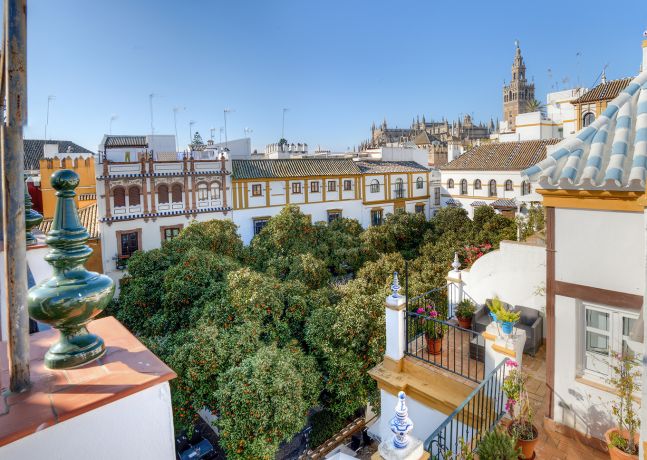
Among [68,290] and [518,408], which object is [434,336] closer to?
[518,408]

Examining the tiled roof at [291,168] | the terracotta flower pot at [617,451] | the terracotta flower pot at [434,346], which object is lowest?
the terracotta flower pot at [617,451]

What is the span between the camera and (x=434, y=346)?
24.0 feet

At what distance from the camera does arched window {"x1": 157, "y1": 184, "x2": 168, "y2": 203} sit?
23016 millimetres

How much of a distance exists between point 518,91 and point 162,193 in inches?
3284

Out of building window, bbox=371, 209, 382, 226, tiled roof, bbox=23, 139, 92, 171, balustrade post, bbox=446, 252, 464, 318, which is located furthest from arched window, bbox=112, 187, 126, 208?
balustrade post, bbox=446, 252, 464, 318

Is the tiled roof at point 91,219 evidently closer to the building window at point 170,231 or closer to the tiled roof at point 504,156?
the building window at point 170,231

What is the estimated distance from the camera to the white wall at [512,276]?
7.82m

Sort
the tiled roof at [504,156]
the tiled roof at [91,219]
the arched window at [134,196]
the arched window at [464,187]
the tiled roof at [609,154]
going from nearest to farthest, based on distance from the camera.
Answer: the tiled roof at [609,154], the tiled roof at [91,219], the arched window at [134,196], the tiled roof at [504,156], the arched window at [464,187]

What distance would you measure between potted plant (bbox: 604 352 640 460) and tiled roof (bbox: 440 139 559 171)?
26.1m

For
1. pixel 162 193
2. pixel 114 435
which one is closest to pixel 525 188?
pixel 162 193

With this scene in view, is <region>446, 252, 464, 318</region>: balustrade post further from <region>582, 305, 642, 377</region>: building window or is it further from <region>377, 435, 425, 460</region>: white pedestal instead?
<region>377, 435, 425, 460</region>: white pedestal

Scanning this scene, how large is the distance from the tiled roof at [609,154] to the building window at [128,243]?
20910 mm

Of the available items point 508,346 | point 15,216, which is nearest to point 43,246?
point 15,216

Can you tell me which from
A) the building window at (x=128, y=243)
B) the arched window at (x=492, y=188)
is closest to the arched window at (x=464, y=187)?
the arched window at (x=492, y=188)
